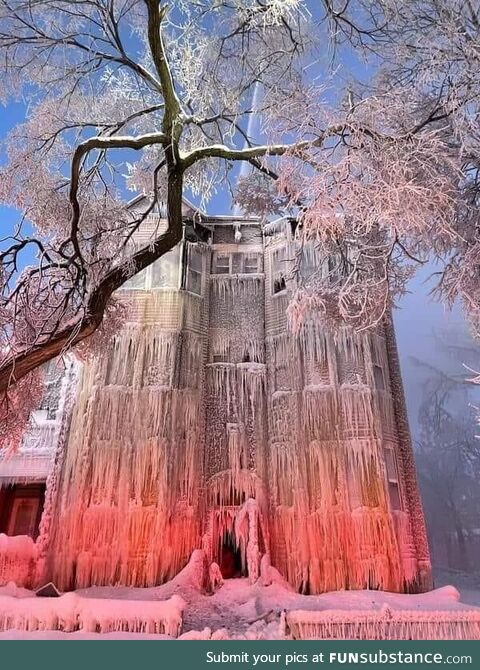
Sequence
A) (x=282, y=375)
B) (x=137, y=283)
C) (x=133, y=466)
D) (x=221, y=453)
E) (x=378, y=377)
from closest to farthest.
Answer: (x=133, y=466) < (x=221, y=453) < (x=378, y=377) < (x=282, y=375) < (x=137, y=283)

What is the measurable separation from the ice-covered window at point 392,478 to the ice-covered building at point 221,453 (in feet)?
0.11

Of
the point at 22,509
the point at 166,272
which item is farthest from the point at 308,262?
the point at 22,509

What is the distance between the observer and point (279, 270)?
43.8 ft

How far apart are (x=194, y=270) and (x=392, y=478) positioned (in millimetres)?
7585

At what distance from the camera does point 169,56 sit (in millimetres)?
6293

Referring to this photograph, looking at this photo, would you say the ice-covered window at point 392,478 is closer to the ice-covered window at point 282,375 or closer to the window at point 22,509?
the ice-covered window at point 282,375

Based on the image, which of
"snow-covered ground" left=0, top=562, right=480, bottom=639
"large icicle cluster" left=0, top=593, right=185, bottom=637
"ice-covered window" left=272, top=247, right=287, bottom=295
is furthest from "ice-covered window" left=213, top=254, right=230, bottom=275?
"large icicle cluster" left=0, top=593, right=185, bottom=637

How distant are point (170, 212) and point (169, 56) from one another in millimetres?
2222

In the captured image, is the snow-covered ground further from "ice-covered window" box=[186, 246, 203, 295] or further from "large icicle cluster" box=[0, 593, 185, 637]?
"ice-covered window" box=[186, 246, 203, 295]

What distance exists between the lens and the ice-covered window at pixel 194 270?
13.0m

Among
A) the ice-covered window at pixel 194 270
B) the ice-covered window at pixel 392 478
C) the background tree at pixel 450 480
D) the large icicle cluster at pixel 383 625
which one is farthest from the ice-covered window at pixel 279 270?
the background tree at pixel 450 480

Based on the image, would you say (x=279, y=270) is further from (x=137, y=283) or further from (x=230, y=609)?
(x=230, y=609)
